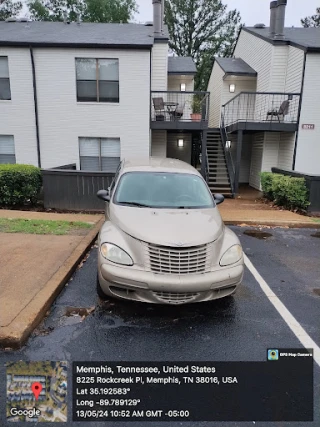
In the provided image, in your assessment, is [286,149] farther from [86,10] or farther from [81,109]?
[86,10]

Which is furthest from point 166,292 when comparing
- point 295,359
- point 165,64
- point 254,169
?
point 254,169

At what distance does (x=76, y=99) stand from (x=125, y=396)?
12.3 meters

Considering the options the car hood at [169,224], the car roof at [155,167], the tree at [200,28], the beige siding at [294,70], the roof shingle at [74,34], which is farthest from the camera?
the tree at [200,28]

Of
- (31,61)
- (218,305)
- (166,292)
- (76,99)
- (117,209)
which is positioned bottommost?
(218,305)

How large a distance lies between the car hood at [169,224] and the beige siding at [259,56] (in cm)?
1200

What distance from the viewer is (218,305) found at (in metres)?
4.05

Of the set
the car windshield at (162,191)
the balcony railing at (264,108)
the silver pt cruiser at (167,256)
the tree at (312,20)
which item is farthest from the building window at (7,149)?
the tree at (312,20)

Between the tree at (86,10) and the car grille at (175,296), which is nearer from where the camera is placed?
the car grille at (175,296)

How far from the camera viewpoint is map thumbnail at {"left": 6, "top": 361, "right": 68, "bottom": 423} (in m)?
2.39

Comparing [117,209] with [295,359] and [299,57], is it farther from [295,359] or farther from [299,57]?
[299,57]

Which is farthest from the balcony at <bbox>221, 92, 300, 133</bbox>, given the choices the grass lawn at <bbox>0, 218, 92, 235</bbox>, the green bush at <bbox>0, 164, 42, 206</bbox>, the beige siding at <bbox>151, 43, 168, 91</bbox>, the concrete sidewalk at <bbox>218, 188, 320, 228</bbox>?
the grass lawn at <bbox>0, 218, 92, 235</bbox>

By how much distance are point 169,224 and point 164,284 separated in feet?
2.76

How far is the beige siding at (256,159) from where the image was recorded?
14.7 m

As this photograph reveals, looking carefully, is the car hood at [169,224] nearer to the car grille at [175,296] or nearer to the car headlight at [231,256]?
the car headlight at [231,256]
